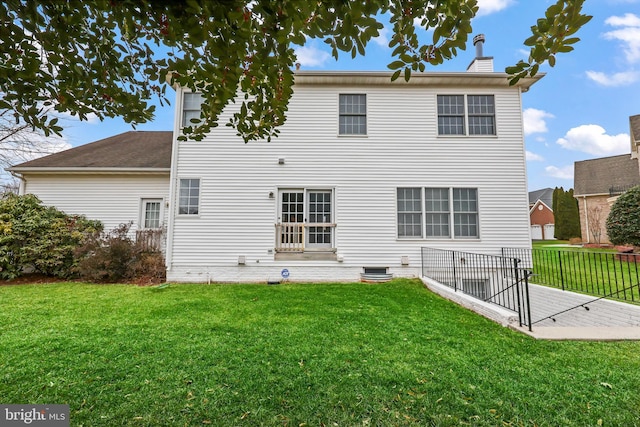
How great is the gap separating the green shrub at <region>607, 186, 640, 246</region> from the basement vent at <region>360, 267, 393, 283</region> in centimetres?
1097

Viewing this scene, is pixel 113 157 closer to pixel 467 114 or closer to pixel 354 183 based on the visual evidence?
pixel 354 183

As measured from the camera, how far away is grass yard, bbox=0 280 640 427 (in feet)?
7.88

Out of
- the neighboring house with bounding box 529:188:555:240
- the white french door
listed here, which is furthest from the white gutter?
the neighboring house with bounding box 529:188:555:240

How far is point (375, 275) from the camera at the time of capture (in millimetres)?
8414

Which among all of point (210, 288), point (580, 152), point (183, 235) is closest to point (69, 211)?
point (183, 235)

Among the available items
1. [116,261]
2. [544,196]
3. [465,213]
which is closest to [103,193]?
[116,261]

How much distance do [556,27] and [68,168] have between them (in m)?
13.5

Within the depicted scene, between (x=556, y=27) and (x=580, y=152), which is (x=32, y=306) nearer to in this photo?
(x=556, y=27)

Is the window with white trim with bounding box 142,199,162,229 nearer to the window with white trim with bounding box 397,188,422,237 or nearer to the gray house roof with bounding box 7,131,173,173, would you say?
the gray house roof with bounding box 7,131,173,173

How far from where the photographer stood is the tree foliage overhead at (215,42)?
160cm

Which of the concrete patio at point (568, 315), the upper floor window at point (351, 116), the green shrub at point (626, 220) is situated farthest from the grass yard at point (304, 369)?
the green shrub at point (626, 220)

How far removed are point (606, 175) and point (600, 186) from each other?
1486 millimetres

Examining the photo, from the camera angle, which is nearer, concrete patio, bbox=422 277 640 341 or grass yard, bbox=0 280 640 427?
grass yard, bbox=0 280 640 427

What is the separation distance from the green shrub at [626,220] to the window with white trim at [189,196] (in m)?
17.0
